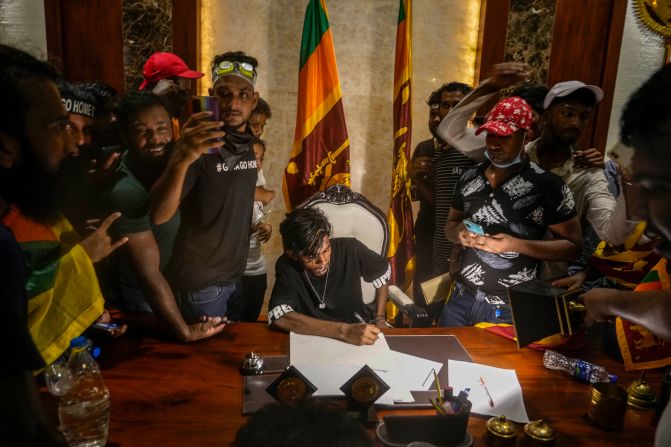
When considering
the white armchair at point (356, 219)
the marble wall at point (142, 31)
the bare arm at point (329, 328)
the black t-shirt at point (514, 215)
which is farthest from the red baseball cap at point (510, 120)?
the marble wall at point (142, 31)

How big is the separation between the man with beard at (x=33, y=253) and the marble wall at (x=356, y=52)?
2.59m

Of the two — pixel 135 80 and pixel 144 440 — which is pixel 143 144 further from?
pixel 135 80

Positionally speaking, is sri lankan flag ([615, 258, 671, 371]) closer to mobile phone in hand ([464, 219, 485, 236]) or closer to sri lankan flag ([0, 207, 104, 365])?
mobile phone in hand ([464, 219, 485, 236])

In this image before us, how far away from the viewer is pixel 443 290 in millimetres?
2631

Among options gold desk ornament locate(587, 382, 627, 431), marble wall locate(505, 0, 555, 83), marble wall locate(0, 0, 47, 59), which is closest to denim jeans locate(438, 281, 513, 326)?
gold desk ornament locate(587, 382, 627, 431)

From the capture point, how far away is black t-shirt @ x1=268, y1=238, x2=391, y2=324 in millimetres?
2113

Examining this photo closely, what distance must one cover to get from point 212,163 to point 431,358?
141cm

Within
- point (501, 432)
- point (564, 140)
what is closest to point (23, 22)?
point (564, 140)

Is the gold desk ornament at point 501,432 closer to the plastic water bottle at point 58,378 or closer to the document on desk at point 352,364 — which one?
the document on desk at point 352,364

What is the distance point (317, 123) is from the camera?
3.29 m

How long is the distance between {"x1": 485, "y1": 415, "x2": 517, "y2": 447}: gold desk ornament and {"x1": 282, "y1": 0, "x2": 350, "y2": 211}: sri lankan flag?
2.28 m

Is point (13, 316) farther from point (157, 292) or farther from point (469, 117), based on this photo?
point (469, 117)

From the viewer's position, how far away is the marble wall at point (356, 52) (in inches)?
150

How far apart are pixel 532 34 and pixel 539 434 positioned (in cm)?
344
